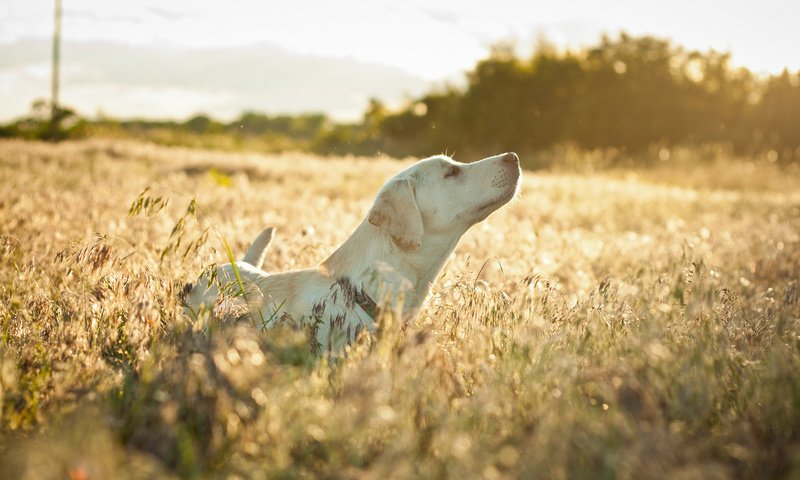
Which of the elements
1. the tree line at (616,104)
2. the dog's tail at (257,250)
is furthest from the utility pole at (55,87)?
the dog's tail at (257,250)

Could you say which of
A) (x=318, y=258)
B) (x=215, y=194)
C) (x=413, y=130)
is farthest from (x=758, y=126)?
(x=318, y=258)

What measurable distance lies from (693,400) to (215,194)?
29.6ft

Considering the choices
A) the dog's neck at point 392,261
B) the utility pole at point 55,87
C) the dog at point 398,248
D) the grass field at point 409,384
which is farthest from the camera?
the utility pole at point 55,87

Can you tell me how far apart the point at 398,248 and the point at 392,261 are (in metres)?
0.09

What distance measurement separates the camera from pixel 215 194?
10500 millimetres

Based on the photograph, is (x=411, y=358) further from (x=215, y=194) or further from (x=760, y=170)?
(x=760, y=170)

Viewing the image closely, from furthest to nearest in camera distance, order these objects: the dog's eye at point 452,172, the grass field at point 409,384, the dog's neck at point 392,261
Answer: the dog's eye at point 452,172 → the dog's neck at point 392,261 → the grass field at point 409,384

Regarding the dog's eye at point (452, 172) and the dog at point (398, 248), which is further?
the dog's eye at point (452, 172)

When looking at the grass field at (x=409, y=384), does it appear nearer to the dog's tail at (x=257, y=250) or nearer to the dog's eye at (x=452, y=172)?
the dog's tail at (x=257, y=250)

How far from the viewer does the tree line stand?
29.5m

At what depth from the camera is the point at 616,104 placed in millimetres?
29562

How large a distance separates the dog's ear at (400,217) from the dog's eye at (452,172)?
0.38 metres

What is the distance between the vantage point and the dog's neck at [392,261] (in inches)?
158

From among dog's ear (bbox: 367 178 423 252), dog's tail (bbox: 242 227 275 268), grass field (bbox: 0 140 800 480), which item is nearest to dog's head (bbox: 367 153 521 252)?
dog's ear (bbox: 367 178 423 252)
